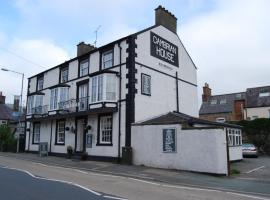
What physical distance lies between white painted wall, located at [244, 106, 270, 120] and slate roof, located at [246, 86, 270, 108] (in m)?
0.56

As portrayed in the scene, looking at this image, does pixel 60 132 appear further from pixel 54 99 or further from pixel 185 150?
pixel 185 150

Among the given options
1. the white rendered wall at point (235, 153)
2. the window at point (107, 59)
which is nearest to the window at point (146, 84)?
the window at point (107, 59)

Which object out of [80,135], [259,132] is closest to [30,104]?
[80,135]

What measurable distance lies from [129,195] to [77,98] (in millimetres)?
17938

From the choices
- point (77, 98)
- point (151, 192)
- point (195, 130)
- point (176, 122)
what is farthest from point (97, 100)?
point (151, 192)

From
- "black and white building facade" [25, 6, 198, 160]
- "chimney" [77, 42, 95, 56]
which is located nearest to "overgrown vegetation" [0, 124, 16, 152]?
"black and white building facade" [25, 6, 198, 160]

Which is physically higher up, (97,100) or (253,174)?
(97,100)

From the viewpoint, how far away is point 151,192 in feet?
34.7

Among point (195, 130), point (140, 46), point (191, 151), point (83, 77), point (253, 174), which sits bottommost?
point (253, 174)

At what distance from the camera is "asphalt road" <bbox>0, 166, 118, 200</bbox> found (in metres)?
9.17

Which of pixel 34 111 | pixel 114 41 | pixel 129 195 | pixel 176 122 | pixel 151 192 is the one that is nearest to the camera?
pixel 129 195

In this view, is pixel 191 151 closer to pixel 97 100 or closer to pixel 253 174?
pixel 253 174

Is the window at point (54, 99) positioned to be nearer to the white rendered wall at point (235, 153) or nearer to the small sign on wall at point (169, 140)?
the small sign on wall at point (169, 140)

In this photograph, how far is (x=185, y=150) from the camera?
60.5 ft
